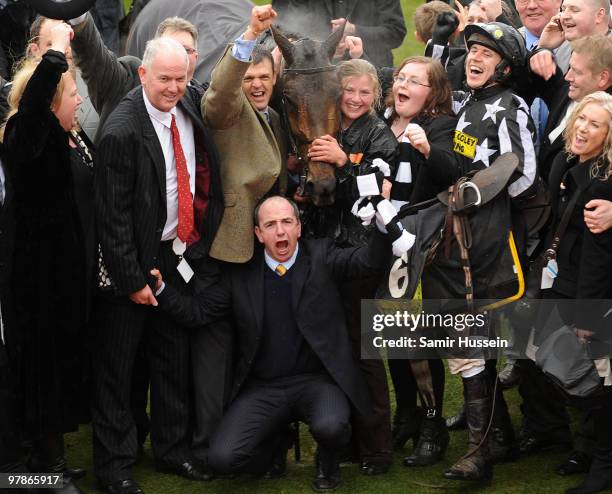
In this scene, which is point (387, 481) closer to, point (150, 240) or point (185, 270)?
point (185, 270)

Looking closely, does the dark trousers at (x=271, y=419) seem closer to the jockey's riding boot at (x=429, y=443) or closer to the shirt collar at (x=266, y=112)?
the jockey's riding boot at (x=429, y=443)

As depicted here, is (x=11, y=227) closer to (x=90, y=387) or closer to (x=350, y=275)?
(x=90, y=387)

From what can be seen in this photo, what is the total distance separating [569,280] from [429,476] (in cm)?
131

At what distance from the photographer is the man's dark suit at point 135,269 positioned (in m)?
5.73

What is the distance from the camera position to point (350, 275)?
595cm

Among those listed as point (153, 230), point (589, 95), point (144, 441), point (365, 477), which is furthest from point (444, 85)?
point (144, 441)

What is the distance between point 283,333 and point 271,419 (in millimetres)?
453

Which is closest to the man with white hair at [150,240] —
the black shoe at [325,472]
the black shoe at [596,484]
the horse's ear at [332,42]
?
the black shoe at [325,472]

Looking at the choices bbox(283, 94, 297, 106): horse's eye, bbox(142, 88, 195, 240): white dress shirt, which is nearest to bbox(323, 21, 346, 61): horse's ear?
bbox(283, 94, 297, 106): horse's eye

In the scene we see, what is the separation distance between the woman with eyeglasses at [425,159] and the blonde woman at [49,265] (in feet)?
5.70

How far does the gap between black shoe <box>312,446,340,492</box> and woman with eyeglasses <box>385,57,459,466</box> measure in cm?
46

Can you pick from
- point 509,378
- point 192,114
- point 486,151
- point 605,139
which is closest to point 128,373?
point 192,114

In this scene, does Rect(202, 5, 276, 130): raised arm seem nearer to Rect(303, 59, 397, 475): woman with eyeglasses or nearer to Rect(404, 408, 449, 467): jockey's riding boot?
Rect(303, 59, 397, 475): woman with eyeglasses

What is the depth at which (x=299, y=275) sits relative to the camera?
601 cm
